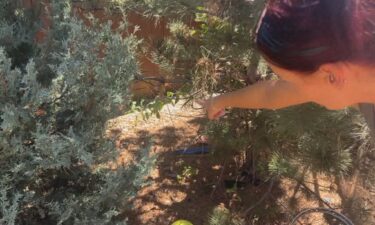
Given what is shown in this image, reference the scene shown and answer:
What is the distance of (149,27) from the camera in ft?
10.7

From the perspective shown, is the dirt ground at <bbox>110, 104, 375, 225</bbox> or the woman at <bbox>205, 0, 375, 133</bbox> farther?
the dirt ground at <bbox>110, 104, 375, 225</bbox>

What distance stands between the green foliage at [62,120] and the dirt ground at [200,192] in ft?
1.56

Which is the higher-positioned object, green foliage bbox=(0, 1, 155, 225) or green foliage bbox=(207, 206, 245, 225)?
green foliage bbox=(0, 1, 155, 225)

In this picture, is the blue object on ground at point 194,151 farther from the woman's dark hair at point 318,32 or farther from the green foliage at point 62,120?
the woman's dark hair at point 318,32

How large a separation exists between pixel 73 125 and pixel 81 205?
291 millimetres

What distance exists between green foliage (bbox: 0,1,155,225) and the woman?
0.88 metres

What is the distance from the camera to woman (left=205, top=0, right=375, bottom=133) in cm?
93

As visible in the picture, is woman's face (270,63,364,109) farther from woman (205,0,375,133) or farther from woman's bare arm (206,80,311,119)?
woman's bare arm (206,80,311,119)

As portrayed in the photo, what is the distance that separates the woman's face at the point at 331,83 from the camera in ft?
3.36

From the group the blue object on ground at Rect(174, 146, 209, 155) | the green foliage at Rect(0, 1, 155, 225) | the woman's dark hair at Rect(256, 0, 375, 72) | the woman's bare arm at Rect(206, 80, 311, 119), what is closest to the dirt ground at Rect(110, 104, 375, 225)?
the blue object on ground at Rect(174, 146, 209, 155)

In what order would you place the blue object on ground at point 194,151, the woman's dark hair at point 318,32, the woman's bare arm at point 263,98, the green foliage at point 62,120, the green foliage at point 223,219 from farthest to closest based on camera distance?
the blue object on ground at point 194,151, the green foliage at point 223,219, the green foliage at point 62,120, the woman's bare arm at point 263,98, the woman's dark hair at point 318,32

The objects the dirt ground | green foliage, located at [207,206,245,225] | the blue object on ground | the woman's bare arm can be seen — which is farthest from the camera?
the blue object on ground

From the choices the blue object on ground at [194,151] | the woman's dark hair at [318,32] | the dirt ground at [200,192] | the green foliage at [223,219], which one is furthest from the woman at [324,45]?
the blue object on ground at [194,151]

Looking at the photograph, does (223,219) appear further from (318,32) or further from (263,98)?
(318,32)
